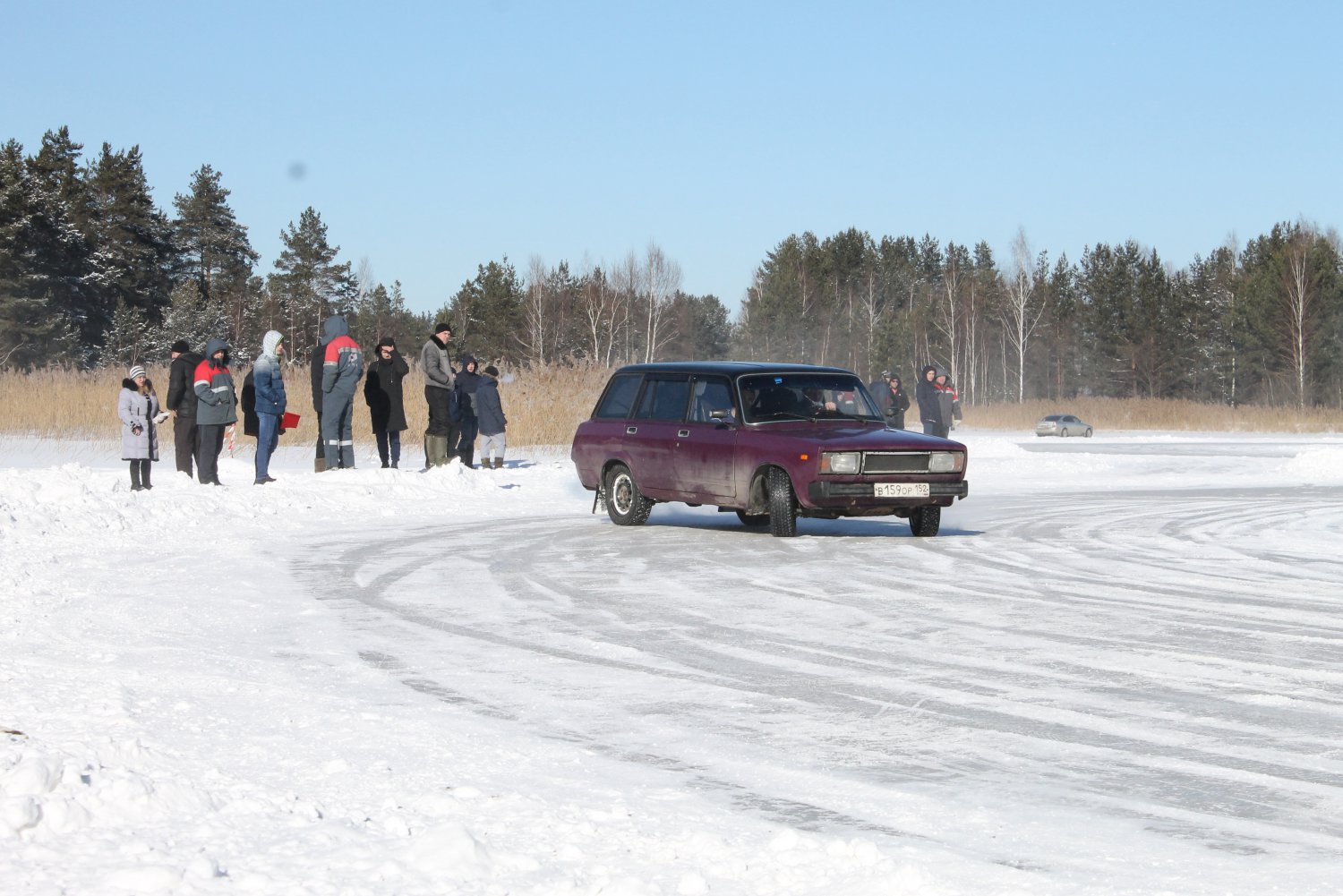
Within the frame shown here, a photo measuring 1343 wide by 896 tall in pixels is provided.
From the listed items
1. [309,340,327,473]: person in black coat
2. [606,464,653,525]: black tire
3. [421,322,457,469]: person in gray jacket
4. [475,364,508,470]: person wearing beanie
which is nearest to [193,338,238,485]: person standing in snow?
[309,340,327,473]: person in black coat

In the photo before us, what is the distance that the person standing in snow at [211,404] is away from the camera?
18984mm

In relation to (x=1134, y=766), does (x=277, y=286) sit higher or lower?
higher

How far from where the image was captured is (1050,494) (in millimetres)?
22766

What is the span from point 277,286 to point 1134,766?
90.4 metres

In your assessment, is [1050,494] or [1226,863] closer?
[1226,863]

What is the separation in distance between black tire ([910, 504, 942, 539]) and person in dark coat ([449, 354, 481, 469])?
1054 cm

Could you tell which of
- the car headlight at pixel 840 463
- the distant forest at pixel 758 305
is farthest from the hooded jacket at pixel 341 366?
the distant forest at pixel 758 305

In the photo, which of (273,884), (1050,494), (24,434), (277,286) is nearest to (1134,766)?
(273,884)

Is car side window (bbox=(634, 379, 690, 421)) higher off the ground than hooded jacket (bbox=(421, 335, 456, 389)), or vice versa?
hooded jacket (bbox=(421, 335, 456, 389))

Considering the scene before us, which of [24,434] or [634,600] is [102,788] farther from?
[24,434]

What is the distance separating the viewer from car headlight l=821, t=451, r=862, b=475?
1424 cm

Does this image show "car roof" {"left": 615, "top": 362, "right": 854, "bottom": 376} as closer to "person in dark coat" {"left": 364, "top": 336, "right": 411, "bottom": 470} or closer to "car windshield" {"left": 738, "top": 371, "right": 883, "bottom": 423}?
"car windshield" {"left": 738, "top": 371, "right": 883, "bottom": 423}

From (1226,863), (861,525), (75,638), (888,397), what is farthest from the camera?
(888,397)

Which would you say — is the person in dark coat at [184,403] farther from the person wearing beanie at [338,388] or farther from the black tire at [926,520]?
the black tire at [926,520]
